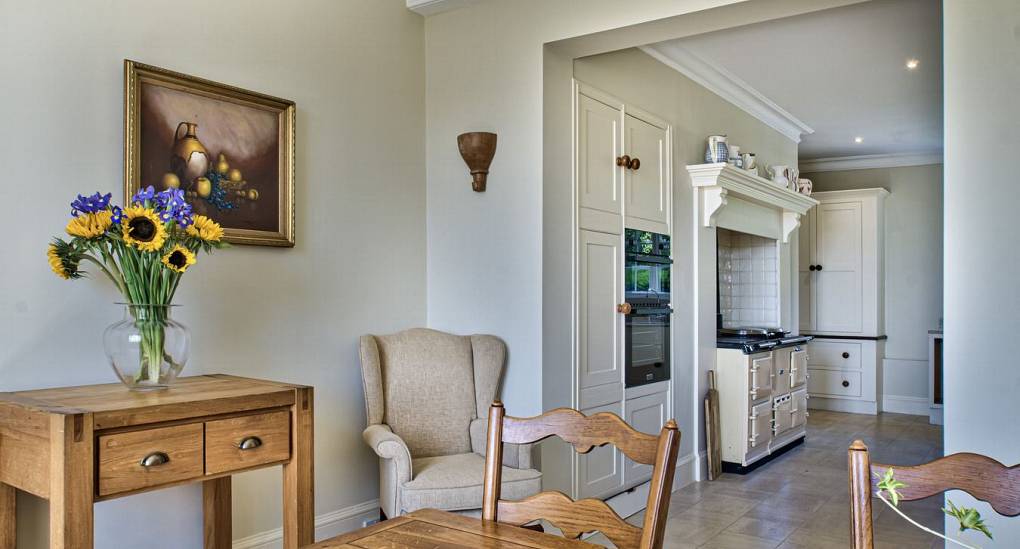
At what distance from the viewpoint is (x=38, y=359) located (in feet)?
7.71

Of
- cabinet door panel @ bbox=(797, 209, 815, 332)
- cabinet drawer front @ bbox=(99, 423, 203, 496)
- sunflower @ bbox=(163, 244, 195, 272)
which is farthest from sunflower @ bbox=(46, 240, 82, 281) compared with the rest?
cabinet door panel @ bbox=(797, 209, 815, 332)

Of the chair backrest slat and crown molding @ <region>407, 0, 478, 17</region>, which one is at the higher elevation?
crown molding @ <region>407, 0, 478, 17</region>

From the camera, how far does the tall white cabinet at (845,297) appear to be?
7.64 metres

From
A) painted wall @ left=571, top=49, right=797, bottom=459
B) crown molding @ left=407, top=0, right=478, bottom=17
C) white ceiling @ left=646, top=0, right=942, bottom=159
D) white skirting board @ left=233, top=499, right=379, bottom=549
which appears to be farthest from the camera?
painted wall @ left=571, top=49, right=797, bottom=459

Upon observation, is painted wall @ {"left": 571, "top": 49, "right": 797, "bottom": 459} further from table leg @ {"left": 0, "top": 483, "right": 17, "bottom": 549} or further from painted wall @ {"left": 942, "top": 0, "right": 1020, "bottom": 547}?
table leg @ {"left": 0, "top": 483, "right": 17, "bottom": 549}

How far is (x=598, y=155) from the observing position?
3.85m

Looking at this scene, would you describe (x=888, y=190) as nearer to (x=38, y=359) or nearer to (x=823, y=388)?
(x=823, y=388)

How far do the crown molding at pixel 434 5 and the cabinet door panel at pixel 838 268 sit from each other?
18.3 ft

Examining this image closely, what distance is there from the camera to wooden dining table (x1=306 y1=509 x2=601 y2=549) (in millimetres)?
1341

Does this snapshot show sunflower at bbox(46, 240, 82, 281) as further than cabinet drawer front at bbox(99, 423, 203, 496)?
Yes

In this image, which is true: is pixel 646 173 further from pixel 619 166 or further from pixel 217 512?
pixel 217 512

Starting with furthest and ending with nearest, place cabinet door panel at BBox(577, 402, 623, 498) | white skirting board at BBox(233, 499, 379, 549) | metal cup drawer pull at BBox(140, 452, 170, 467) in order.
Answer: cabinet door panel at BBox(577, 402, 623, 498)
white skirting board at BBox(233, 499, 379, 549)
metal cup drawer pull at BBox(140, 452, 170, 467)

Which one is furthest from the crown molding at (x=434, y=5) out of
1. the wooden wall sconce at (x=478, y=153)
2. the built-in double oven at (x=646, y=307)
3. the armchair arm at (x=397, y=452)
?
the armchair arm at (x=397, y=452)

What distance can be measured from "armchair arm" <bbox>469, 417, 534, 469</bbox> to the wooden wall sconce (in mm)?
1072
